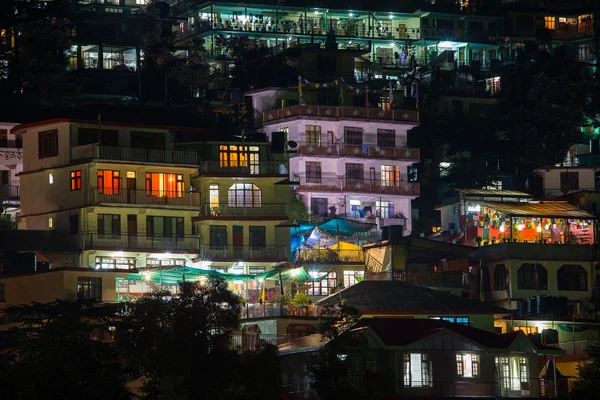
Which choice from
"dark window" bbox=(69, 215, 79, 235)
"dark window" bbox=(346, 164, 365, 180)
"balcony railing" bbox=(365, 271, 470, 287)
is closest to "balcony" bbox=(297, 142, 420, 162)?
"dark window" bbox=(346, 164, 365, 180)

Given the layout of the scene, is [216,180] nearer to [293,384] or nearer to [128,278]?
[128,278]

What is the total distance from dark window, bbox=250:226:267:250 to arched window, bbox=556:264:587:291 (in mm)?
19968

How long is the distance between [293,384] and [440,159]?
56251 millimetres

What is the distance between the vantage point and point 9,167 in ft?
422

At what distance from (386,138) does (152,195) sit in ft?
86.6

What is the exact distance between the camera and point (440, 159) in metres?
150

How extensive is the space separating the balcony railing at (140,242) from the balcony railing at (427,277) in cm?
1185

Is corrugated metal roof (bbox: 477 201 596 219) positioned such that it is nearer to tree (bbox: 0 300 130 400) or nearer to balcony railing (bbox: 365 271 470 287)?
balcony railing (bbox: 365 271 470 287)

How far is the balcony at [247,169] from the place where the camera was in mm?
121188

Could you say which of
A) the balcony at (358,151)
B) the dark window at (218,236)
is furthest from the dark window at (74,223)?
the balcony at (358,151)

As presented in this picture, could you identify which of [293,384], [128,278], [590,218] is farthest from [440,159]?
[293,384]

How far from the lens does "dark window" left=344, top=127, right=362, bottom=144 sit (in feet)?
449

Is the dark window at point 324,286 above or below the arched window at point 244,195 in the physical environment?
below

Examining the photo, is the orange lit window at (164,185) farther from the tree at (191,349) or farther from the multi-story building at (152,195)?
the tree at (191,349)
